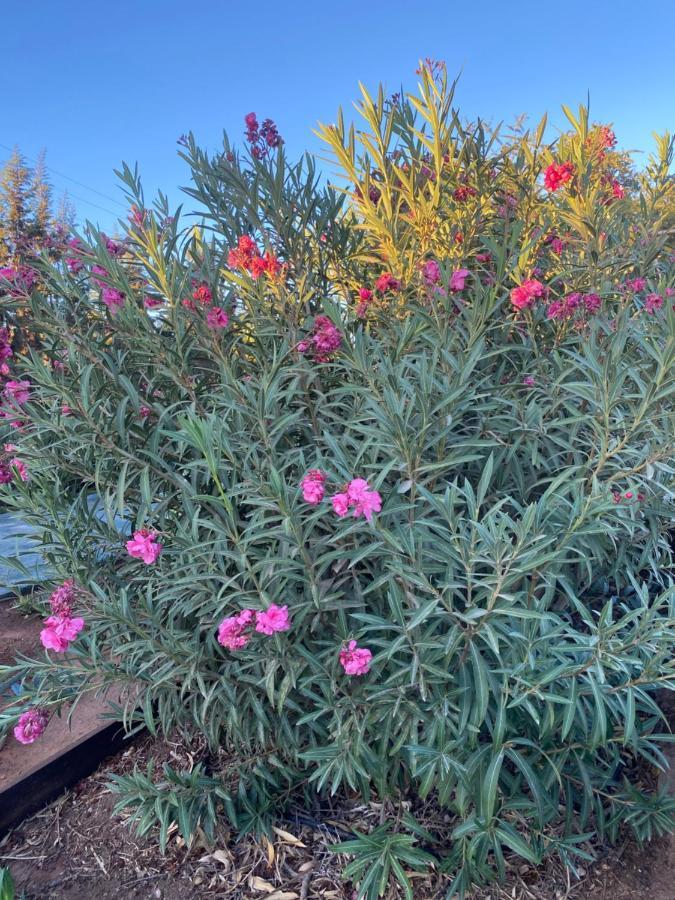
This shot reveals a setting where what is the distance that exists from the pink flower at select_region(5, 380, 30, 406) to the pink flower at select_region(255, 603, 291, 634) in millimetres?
1034

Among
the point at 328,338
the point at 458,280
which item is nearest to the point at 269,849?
the point at 328,338

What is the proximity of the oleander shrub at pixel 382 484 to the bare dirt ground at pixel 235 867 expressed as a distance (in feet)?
0.34

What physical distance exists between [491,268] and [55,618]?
A: 1.82 metres

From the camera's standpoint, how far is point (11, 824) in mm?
2100

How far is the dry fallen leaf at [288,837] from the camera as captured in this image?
1.91 meters

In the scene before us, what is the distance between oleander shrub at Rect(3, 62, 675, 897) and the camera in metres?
1.50

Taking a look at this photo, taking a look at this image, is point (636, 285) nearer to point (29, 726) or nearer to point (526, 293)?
point (526, 293)

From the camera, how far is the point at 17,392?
192 centimetres

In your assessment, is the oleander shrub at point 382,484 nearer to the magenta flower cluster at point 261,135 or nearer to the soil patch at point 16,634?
the magenta flower cluster at point 261,135

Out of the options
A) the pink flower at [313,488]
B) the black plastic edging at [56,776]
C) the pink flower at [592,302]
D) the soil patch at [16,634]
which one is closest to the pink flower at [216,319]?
the pink flower at [313,488]

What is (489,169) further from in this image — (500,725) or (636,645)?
(500,725)

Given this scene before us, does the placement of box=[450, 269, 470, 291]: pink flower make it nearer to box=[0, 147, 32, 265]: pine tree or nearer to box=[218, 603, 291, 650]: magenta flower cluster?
box=[218, 603, 291, 650]: magenta flower cluster

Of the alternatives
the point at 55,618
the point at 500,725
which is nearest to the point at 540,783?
the point at 500,725

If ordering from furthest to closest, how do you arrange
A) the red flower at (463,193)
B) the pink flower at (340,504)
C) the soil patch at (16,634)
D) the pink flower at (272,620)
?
1. the soil patch at (16,634)
2. the red flower at (463,193)
3. the pink flower at (272,620)
4. the pink flower at (340,504)
